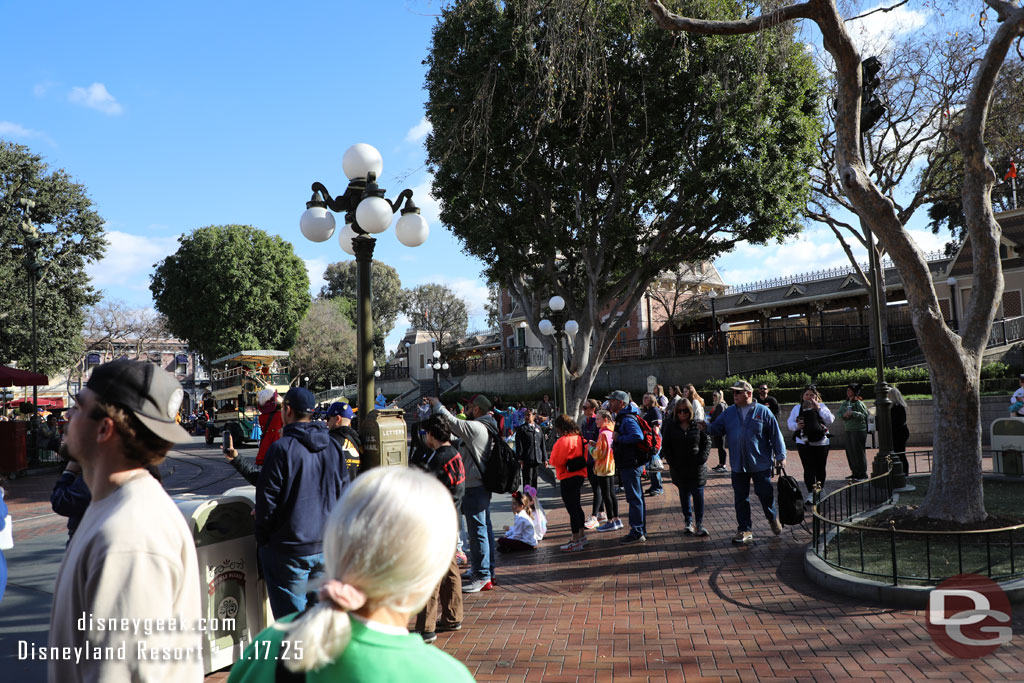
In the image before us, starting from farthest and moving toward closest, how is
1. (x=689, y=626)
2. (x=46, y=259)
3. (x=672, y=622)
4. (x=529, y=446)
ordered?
1. (x=46, y=259)
2. (x=529, y=446)
3. (x=672, y=622)
4. (x=689, y=626)

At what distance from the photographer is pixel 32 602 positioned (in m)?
6.23

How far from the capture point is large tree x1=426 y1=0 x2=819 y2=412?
15.9 m

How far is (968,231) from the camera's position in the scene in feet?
24.7

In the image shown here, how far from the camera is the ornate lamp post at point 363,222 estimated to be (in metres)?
6.07

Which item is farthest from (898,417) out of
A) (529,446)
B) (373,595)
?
(373,595)

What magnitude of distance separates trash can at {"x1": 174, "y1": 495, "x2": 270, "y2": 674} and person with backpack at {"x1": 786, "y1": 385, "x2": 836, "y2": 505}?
7510 mm

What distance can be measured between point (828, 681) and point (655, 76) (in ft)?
47.7

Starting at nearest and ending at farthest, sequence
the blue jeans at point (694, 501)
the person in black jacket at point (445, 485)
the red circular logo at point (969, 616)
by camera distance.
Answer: the red circular logo at point (969, 616) → the person in black jacket at point (445, 485) → the blue jeans at point (694, 501)

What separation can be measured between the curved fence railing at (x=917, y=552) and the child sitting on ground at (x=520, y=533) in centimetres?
314

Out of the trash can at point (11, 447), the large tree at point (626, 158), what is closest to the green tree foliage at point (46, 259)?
the trash can at point (11, 447)

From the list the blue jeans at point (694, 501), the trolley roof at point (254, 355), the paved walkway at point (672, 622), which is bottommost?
the paved walkway at point (672, 622)

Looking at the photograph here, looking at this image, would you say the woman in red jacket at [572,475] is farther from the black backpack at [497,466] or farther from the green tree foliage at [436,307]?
the green tree foliage at [436,307]

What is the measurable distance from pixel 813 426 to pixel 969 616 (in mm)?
4654

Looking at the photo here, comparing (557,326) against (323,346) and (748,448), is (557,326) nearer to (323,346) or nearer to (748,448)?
(748,448)
